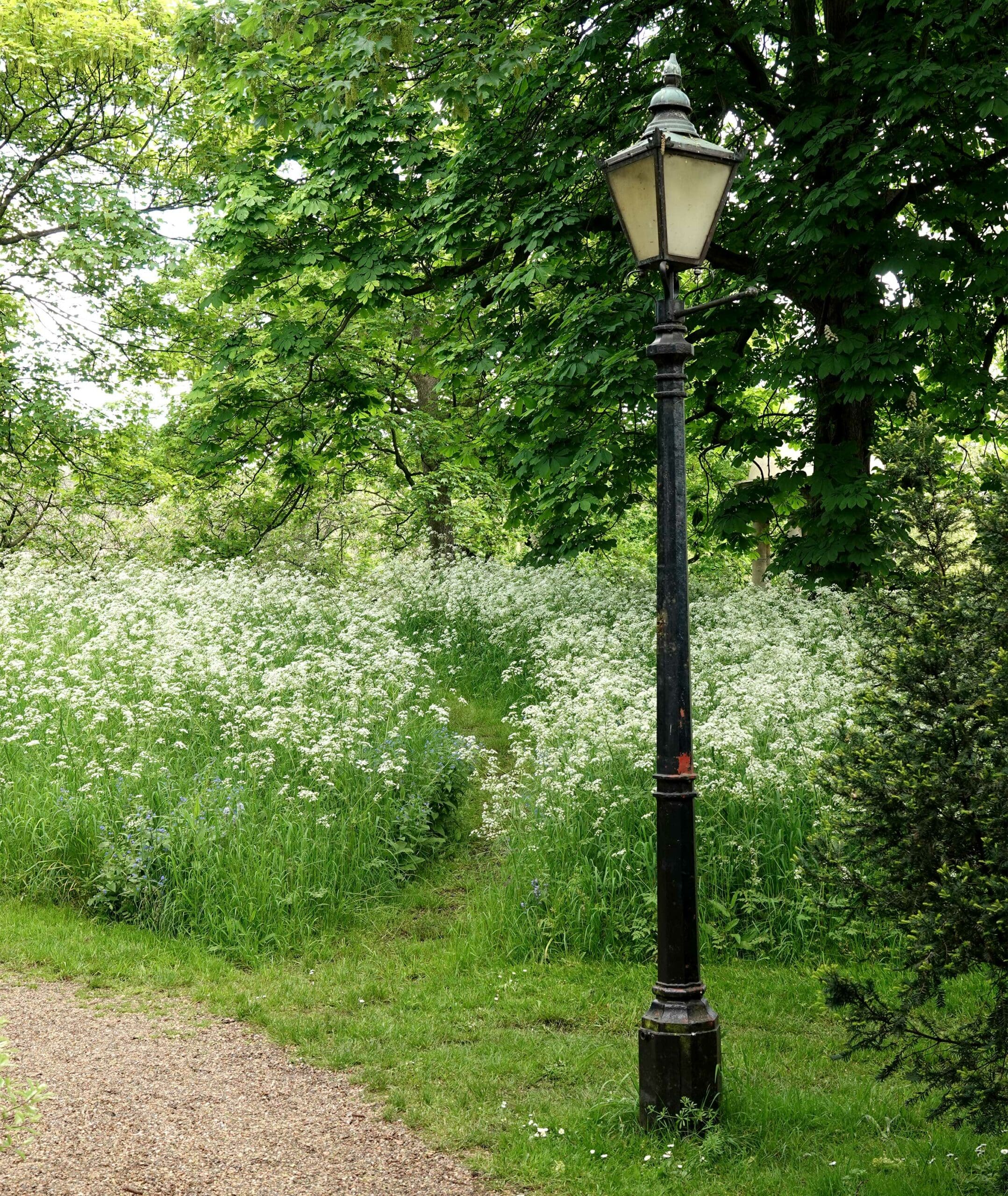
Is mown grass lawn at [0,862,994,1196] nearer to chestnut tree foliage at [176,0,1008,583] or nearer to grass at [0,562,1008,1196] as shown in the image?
grass at [0,562,1008,1196]

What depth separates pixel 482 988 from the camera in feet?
22.4

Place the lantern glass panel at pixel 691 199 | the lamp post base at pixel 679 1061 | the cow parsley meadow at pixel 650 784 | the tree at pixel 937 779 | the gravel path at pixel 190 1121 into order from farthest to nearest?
the cow parsley meadow at pixel 650 784 → the lantern glass panel at pixel 691 199 → the lamp post base at pixel 679 1061 → the gravel path at pixel 190 1121 → the tree at pixel 937 779

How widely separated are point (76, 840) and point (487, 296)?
333 inches

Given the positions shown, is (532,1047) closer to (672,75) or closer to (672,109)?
(672,109)

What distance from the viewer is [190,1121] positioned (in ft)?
17.0

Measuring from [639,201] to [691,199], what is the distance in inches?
10.0

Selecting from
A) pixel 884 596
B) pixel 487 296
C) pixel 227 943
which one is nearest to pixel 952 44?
pixel 487 296

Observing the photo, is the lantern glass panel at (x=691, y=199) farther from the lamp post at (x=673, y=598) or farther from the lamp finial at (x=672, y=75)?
the lamp finial at (x=672, y=75)

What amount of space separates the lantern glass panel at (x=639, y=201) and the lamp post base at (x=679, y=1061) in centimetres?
363

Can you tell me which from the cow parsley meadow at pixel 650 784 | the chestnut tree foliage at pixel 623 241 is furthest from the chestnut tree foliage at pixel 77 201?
the cow parsley meadow at pixel 650 784

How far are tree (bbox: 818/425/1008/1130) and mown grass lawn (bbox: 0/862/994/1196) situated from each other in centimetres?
52

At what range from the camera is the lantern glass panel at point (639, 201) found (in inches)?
201

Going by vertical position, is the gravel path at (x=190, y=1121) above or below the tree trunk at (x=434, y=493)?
below

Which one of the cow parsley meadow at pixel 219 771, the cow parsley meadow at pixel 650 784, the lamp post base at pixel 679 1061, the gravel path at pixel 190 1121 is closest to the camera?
the gravel path at pixel 190 1121
